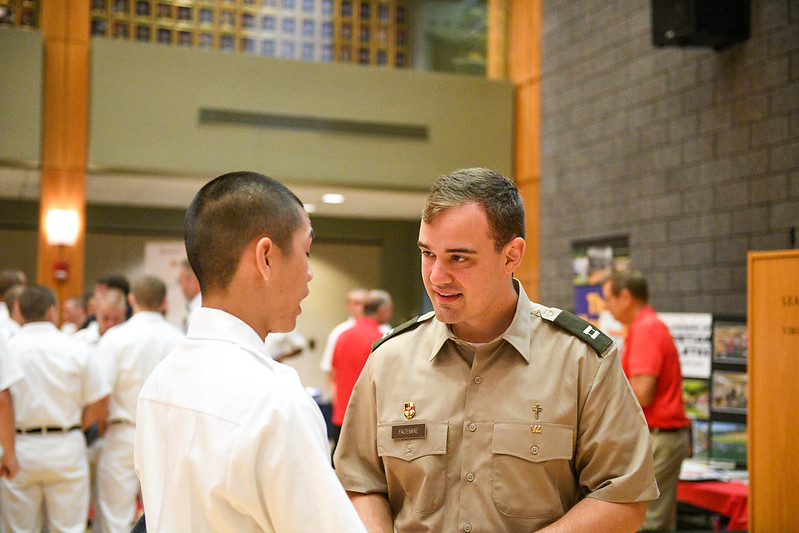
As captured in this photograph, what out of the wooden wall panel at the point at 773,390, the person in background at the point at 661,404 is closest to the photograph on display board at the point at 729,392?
the person in background at the point at 661,404

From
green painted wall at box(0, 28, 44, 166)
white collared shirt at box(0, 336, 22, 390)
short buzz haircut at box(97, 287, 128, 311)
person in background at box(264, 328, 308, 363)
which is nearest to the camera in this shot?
white collared shirt at box(0, 336, 22, 390)

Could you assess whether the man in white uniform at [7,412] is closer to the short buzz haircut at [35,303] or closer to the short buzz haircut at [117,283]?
the short buzz haircut at [35,303]

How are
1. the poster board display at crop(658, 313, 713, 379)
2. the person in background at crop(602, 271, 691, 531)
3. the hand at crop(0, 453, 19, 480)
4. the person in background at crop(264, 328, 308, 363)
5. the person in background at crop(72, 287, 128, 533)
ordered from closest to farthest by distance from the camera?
1. the hand at crop(0, 453, 19, 480)
2. the person in background at crop(602, 271, 691, 531)
3. the person in background at crop(72, 287, 128, 533)
4. the poster board display at crop(658, 313, 713, 379)
5. the person in background at crop(264, 328, 308, 363)

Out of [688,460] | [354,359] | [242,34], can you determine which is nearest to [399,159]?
[242,34]

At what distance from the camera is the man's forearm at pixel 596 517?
1521 millimetres

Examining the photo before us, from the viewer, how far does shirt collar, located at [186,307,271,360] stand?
1.28 meters

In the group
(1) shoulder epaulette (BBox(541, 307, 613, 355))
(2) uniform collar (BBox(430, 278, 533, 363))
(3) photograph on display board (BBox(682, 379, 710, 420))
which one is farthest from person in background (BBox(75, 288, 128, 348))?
(1) shoulder epaulette (BBox(541, 307, 613, 355))

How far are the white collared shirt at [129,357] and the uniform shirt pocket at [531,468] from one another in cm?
377

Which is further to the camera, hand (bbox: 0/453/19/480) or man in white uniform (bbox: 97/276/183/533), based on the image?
man in white uniform (bbox: 97/276/183/533)

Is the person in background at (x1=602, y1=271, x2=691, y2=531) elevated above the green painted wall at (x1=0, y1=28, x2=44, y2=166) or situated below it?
below

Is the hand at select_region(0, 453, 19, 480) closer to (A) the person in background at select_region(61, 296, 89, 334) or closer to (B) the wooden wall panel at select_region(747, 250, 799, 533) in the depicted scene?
(A) the person in background at select_region(61, 296, 89, 334)

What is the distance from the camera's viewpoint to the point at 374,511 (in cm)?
168

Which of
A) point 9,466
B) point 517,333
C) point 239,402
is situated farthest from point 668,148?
point 239,402

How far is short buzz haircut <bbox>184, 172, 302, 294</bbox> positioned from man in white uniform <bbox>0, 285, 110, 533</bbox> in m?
3.63
